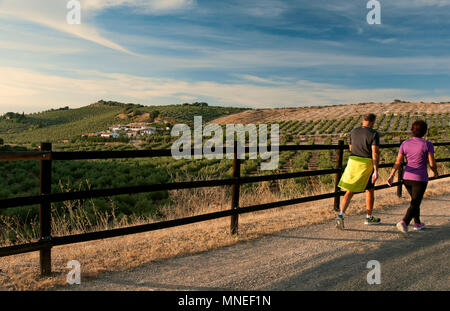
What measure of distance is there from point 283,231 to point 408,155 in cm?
235

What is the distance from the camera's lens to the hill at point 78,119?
378 ft

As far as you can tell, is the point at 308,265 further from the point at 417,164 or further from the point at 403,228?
the point at 417,164

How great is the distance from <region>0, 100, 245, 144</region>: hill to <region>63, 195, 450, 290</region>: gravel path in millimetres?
111921

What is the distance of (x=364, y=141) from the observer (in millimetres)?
5887

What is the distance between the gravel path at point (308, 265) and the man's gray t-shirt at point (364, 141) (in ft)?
4.28

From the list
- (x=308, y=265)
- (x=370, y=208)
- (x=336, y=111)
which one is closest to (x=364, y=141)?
(x=370, y=208)

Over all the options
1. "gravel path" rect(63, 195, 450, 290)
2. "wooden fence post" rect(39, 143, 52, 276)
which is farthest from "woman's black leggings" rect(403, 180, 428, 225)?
"wooden fence post" rect(39, 143, 52, 276)

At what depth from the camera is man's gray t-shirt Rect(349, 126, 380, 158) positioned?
5809 millimetres

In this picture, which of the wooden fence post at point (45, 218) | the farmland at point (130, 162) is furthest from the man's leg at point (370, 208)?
the wooden fence post at point (45, 218)

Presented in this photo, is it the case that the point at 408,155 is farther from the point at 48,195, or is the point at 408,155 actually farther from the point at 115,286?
the point at 48,195

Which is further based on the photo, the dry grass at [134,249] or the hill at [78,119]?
the hill at [78,119]

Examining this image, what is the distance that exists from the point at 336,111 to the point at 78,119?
9830cm

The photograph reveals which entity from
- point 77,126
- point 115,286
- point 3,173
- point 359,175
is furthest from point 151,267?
point 77,126

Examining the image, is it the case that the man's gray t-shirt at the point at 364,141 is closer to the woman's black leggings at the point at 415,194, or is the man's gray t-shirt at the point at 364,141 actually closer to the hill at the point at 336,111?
the woman's black leggings at the point at 415,194
